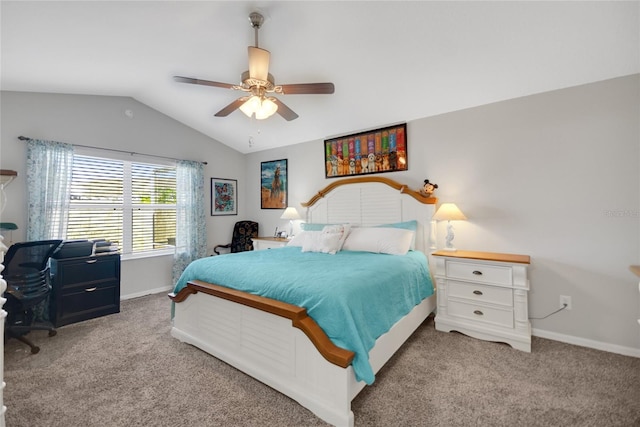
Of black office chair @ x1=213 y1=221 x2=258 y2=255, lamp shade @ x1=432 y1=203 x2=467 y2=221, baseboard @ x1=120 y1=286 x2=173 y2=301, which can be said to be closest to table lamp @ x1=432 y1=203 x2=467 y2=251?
lamp shade @ x1=432 y1=203 x2=467 y2=221

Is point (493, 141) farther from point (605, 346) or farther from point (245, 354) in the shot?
point (245, 354)

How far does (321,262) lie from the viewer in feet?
8.16

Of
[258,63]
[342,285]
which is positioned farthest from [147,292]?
[258,63]

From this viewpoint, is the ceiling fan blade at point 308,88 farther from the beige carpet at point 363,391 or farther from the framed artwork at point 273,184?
the framed artwork at point 273,184

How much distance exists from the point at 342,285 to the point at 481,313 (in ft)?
5.27

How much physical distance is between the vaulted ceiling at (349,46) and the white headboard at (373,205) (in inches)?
35.9

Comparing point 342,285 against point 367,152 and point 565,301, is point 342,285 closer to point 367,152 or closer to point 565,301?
point 565,301

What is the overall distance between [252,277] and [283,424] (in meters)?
0.94

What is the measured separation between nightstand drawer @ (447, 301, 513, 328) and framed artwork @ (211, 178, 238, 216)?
12.4 ft

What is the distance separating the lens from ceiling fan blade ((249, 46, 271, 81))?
6.15 feet

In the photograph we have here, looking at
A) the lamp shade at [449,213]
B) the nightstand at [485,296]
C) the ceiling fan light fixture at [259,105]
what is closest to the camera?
the ceiling fan light fixture at [259,105]

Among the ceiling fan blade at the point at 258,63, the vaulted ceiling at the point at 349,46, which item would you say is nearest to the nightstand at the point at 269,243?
the vaulted ceiling at the point at 349,46

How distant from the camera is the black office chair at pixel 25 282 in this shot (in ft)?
7.92

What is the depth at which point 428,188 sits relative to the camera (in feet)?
10.5
